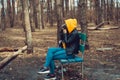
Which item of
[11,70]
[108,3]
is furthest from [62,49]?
[108,3]

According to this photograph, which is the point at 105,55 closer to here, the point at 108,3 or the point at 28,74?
the point at 28,74

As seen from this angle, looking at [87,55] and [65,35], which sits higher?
[65,35]

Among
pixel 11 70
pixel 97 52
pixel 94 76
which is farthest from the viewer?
pixel 97 52

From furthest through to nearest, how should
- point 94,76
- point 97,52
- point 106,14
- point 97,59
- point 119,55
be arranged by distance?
point 106,14 → point 97,52 → point 119,55 → point 97,59 → point 94,76

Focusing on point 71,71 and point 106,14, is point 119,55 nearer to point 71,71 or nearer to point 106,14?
point 71,71

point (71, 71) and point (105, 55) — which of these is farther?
point (105, 55)

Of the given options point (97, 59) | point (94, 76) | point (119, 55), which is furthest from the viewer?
point (119, 55)

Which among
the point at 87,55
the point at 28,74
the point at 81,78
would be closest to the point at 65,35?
the point at 81,78

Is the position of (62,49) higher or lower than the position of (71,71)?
higher

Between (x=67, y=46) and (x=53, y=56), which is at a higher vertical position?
(x=67, y=46)

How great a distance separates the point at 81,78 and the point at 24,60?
4.18 meters

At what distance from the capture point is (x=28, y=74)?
361 inches

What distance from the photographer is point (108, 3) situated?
186ft

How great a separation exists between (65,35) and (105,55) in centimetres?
506
